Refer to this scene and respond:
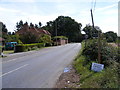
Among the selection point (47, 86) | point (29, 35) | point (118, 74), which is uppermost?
point (29, 35)

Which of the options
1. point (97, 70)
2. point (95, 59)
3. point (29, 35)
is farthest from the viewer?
point (29, 35)

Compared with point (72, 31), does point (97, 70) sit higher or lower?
lower

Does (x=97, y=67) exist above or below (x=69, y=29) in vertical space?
below

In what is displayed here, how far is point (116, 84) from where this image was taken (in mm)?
6305

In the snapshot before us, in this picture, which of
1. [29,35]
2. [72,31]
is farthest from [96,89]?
[72,31]

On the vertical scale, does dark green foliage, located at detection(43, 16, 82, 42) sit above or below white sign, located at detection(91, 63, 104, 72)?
above

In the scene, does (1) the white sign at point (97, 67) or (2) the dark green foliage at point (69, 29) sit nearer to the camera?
(1) the white sign at point (97, 67)

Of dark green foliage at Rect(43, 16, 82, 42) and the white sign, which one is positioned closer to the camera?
the white sign

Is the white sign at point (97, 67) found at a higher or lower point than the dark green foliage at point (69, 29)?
lower

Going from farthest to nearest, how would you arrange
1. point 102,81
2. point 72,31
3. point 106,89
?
point 72,31 < point 102,81 < point 106,89

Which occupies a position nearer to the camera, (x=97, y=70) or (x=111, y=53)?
(x=97, y=70)

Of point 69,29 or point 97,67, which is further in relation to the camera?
point 69,29

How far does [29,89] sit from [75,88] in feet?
6.25

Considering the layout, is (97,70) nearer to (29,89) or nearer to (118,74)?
(118,74)
